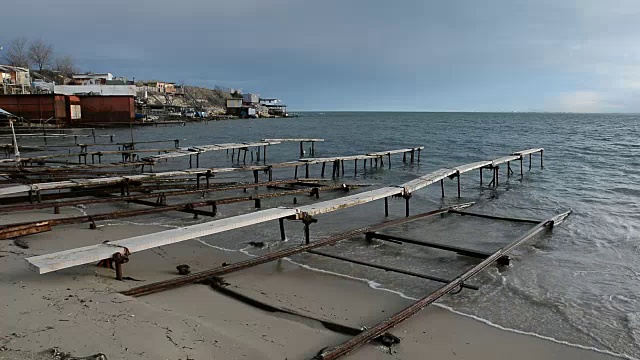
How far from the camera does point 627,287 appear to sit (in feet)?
22.0

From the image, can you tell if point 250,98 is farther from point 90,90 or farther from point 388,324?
point 388,324

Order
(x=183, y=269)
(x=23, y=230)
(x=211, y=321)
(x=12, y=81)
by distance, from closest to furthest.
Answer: (x=211, y=321)
(x=183, y=269)
(x=23, y=230)
(x=12, y=81)

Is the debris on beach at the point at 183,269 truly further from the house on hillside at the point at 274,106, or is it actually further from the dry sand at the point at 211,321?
the house on hillside at the point at 274,106

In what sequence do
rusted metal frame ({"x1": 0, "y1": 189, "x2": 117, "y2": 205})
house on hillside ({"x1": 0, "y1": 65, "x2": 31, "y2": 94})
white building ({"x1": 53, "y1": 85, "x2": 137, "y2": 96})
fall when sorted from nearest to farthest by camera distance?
rusted metal frame ({"x1": 0, "y1": 189, "x2": 117, "y2": 205})
house on hillside ({"x1": 0, "y1": 65, "x2": 31, "y2": 94})
white building ({"x1": 53, "y1": 85, "x2": 137, "y2": 96})

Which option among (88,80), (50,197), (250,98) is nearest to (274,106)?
(250,98)

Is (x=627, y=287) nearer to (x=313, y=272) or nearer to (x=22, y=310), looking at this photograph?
(x=313, y=272)

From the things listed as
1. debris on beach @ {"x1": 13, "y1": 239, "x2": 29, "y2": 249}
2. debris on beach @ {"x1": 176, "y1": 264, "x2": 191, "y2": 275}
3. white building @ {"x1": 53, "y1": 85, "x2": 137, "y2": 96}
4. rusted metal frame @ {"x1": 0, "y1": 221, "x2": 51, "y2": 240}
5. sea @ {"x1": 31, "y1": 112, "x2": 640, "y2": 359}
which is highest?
white building @ {"x1": 53, "y1": 85, "x2": 137, "y2": 96}

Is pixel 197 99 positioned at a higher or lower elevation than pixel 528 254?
higher

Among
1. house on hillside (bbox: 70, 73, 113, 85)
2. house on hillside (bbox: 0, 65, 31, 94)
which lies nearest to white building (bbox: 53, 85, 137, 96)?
house on hillside (bbox: 0, 65, 31, 94)

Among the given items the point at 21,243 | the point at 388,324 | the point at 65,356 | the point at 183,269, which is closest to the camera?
the point at 65,356

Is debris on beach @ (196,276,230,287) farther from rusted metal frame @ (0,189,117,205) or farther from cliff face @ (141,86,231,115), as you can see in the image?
cliff face @ (141,86,231,115)

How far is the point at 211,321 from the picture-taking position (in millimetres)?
4746

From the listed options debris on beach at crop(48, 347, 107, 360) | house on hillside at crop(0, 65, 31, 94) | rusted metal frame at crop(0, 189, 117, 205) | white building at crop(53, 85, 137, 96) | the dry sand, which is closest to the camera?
debris on beach at crop(48, 347, 107, 360)

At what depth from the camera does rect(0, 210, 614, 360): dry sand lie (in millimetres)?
3906
